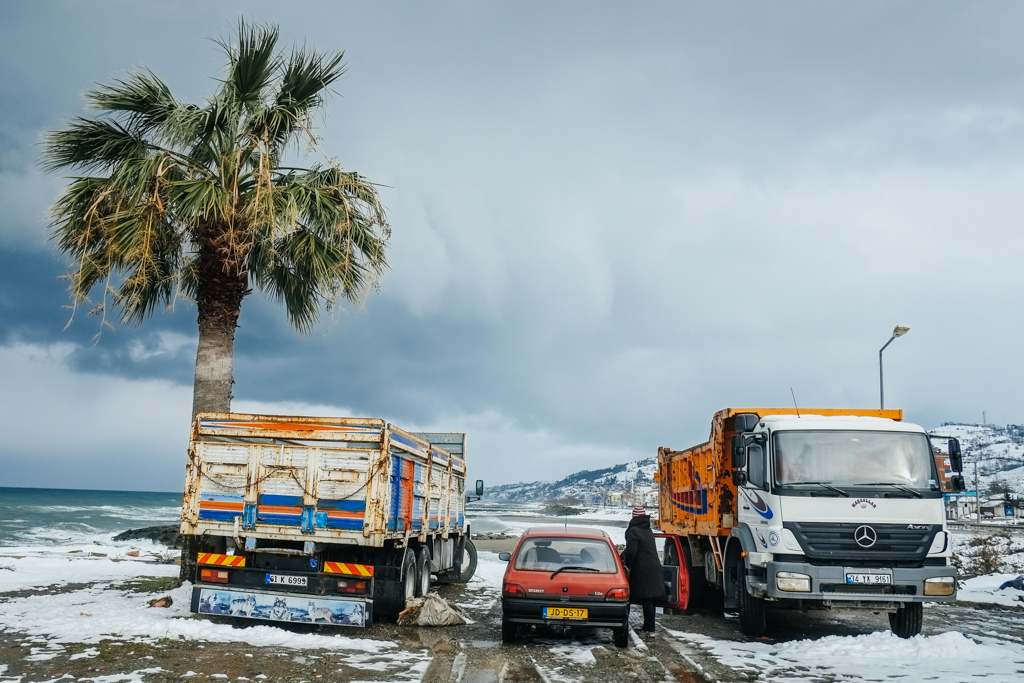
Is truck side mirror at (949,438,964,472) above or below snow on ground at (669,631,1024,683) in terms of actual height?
above

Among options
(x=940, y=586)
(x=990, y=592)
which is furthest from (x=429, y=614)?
(x=990, y=592)

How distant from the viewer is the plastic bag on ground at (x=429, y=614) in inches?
439

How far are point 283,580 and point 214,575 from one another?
1.00 meters

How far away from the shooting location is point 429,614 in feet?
36.8

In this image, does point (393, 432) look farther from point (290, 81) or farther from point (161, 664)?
point (290, 81)

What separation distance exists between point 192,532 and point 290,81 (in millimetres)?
7461

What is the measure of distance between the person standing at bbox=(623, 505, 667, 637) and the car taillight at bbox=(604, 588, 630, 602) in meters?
1.34

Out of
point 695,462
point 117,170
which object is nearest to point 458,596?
point 695,462

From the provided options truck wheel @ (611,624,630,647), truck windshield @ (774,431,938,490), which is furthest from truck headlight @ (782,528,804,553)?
truck wheel @ (611,624,630,647)

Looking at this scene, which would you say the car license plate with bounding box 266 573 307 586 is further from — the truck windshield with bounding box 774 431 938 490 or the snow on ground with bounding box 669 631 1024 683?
the truck windshield with bounding box 774 431 938 490

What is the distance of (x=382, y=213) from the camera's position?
510 inches

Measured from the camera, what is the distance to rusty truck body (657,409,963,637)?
969 centimetres

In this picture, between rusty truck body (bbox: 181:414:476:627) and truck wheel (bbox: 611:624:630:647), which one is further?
rusty truck body (bbox: 181:414:476:627)

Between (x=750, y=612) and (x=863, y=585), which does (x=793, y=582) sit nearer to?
(x=863, y=585)
